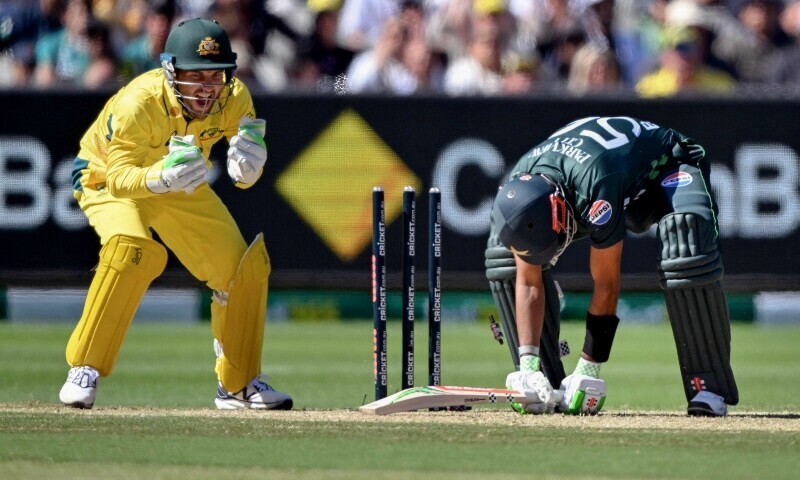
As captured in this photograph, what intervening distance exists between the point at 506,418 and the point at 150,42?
7.47 metres

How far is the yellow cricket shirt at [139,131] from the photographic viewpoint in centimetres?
748

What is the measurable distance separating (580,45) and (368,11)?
1.95 meters

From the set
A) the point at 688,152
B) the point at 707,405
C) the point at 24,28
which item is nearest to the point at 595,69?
the point at 24,28

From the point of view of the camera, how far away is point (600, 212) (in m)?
7.02

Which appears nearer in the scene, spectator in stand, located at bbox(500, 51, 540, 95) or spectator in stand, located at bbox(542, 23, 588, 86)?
spectator in stand, located at bbox(500, 51, 540, 95)

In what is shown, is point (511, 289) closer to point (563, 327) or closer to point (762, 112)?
point (563, 327)

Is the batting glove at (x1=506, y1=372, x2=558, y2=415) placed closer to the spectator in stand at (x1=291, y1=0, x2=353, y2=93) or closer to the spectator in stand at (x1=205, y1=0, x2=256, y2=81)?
the spectator in stand at (x1=291, y1=0, x2=353, y2=93)

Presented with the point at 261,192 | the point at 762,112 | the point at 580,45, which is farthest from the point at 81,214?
the point at 762,112

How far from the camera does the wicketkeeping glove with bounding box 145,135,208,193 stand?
7277mm

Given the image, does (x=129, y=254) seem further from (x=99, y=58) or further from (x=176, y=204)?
(x=99, y=58)

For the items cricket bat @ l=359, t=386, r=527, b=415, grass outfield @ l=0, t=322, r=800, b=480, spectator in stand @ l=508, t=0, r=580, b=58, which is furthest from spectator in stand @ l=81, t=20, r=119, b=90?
cricket bat @ l=359, t=386, r=527, b=415

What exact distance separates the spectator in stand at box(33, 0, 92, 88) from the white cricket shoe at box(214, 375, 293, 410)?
6284 millimetres

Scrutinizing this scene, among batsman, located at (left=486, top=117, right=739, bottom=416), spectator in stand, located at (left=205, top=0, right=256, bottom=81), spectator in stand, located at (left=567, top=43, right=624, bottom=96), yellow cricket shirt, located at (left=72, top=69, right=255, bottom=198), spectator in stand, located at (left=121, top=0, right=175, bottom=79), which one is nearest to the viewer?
batsman, located at (left=486, top=117, right=739, bottom=416)

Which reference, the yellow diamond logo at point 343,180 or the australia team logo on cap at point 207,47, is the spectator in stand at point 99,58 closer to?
the yellow diamond logo at point 343,180
